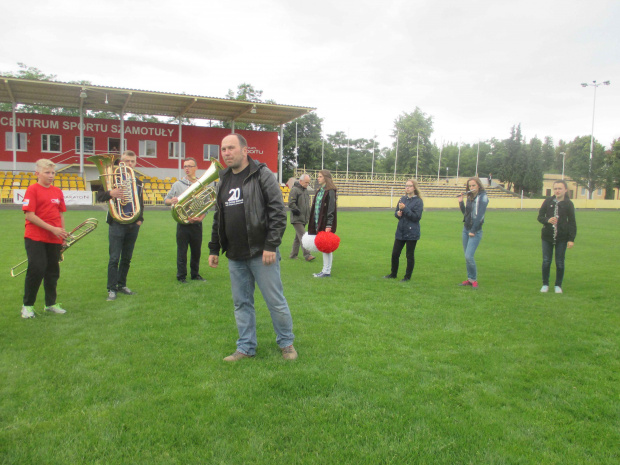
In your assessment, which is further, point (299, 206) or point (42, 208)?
point (299, 206)

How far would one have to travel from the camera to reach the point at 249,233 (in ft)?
13.5

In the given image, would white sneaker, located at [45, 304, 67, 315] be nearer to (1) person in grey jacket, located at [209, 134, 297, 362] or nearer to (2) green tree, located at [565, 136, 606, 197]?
(1) person in grey jacket, located at [209, 134, 297, 362]

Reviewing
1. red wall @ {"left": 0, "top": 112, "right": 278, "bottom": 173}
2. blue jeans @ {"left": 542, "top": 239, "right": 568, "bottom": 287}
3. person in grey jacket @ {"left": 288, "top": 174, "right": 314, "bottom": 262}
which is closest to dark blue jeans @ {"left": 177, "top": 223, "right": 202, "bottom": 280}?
person in grey jacket @ {"left": 288, "top": 174, "right": 314, "bottom": 262}

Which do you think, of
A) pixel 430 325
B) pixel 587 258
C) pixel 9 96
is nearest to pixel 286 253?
pixel 430 325

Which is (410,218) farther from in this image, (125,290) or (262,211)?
(125,290)

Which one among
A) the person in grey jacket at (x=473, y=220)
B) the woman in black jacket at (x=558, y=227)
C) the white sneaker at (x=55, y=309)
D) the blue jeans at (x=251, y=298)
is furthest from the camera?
the person in grey jacket at (x=473, y=220)

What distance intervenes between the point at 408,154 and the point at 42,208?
70.0 meters

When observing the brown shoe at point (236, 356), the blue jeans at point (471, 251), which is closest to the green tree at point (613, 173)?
the blue jeans at point (471, 251)

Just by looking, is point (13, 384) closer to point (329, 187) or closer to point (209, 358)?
point (209, 358)

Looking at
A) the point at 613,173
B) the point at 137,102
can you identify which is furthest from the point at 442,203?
the point at 613,173

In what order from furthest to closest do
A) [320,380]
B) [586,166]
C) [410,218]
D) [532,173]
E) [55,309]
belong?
1. [532,173]
2. [586,166]
3. [410,218]
4. [55,309]
5. [320,380]

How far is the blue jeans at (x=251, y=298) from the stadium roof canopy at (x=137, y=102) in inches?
1099

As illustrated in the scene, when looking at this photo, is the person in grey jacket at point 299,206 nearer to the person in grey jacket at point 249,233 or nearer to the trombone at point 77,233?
the trombone at point 77,233

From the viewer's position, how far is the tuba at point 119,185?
643 cm
